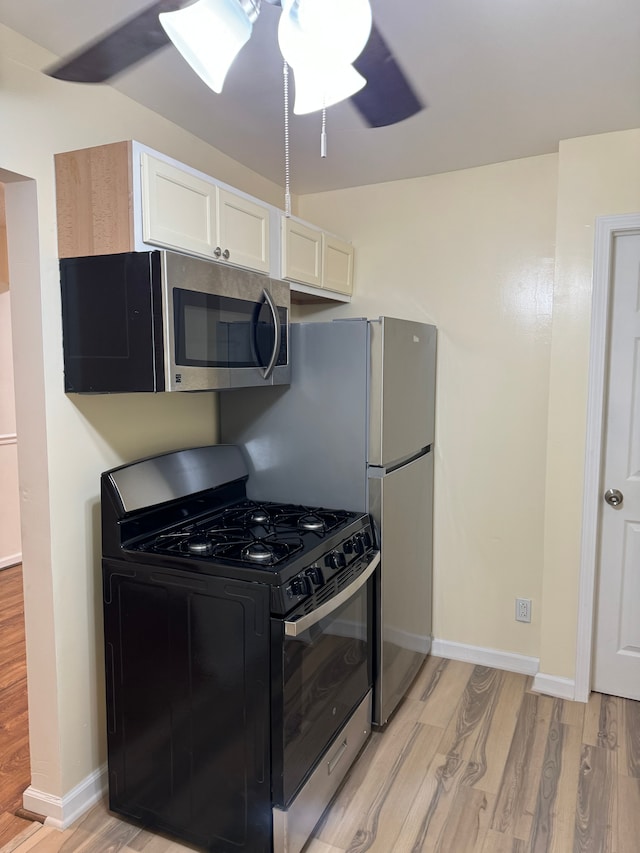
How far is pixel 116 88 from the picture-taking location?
79.5 inches

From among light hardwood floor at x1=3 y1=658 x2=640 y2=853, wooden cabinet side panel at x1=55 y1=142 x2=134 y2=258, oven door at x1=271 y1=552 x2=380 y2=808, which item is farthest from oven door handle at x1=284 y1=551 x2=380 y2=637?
wooden cabinet side panel at x1=55 y1=142 x2=134 y2=258

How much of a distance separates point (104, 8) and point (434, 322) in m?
1.89

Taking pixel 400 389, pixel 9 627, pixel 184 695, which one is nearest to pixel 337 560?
pixel 184 695

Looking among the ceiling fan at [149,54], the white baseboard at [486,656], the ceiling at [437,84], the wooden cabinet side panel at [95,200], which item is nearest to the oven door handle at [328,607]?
the white baseboard at [486,656]

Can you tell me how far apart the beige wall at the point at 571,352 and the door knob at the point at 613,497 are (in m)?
0.15

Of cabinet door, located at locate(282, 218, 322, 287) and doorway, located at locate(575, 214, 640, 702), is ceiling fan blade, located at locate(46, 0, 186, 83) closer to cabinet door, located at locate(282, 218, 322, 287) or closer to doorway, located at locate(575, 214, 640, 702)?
cabinet door, located at locate(282, 218, 322, 287)

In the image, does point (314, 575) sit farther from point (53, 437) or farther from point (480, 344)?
point (480, 344)

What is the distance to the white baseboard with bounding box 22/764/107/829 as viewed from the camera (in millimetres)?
1941

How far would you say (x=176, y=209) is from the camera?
1841 millimetres

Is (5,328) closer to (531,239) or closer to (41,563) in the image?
(41,563)

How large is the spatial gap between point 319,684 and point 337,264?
1925 millimetres

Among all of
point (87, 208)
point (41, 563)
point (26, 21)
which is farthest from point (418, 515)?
point (26, 21)

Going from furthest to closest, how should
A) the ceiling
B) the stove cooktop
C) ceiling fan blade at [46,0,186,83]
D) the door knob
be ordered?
the door knob
the stove cooktop
the ceiling
ceiling fan blade at [46,0,186,83]

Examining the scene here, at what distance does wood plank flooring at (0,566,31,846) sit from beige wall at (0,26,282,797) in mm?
145
